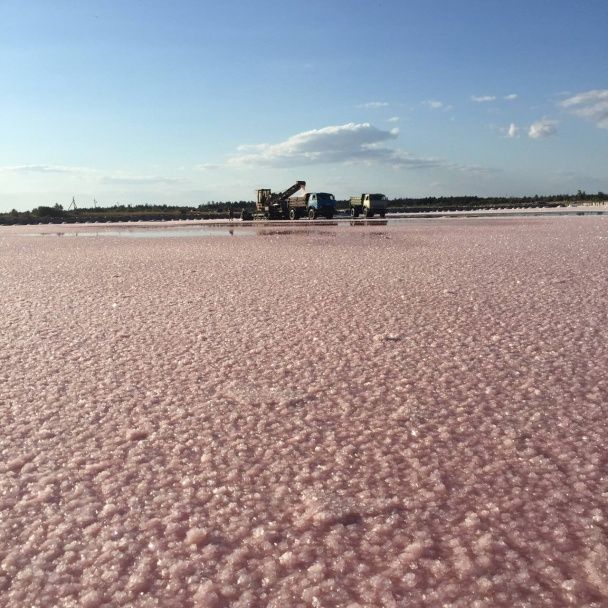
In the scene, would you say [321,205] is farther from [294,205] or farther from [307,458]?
[307,458]

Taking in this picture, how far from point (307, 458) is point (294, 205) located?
104 feet

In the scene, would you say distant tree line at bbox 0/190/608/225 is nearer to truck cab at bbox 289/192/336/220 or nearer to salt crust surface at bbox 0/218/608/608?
truck cab at bbox 289/192/336/220

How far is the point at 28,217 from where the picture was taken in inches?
1724

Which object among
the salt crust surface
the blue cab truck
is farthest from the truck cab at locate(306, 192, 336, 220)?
the salt crust surface

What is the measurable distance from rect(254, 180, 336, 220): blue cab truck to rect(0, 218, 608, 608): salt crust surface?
1078 inches

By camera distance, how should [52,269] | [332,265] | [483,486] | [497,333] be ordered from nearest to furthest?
[483,486] → [497,333] → [332,265] → [52,269]

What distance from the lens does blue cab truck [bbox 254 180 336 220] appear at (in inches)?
1191

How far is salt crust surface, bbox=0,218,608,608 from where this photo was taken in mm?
997

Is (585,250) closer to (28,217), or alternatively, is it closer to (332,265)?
(332,265)

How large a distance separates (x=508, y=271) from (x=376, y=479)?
13.2ft

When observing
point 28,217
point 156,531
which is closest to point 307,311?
point 156,531

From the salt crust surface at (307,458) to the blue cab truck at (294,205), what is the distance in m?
27.4

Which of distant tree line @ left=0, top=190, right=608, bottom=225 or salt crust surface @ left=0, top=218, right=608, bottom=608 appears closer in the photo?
salt crust surface @ left=0, top=218, right=608, bottom=608

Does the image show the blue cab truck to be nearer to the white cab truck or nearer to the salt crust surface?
the white cab truck
